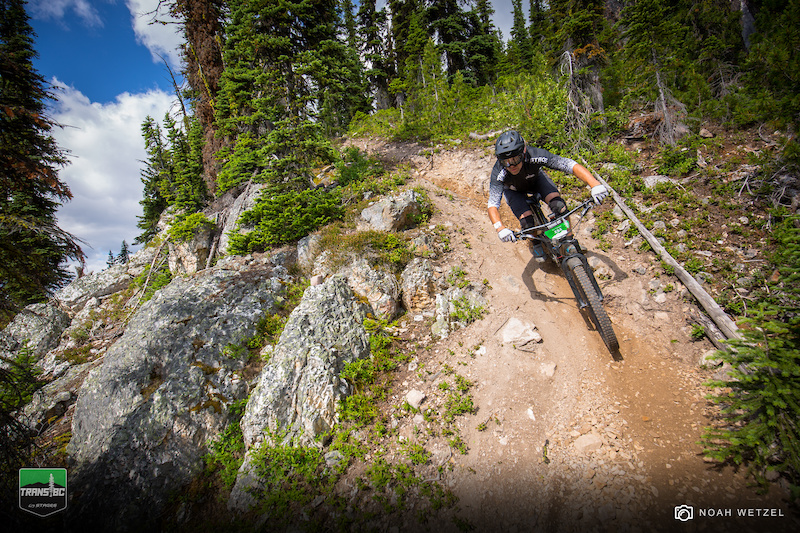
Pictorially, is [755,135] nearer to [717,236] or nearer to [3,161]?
[717,236]

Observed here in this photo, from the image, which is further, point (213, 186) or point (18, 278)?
point (213, 186)

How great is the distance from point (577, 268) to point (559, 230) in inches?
32.8

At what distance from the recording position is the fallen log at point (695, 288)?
435 cm

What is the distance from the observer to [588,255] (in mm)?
7000

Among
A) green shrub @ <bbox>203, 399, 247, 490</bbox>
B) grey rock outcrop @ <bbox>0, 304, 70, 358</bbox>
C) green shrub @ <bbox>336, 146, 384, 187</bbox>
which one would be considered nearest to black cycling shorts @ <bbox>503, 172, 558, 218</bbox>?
green shrub @ <bbox>336, 146, 384, 187</bbox>

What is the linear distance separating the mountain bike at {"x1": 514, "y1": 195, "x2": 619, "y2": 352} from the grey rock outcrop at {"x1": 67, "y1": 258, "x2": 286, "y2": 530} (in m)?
7.47

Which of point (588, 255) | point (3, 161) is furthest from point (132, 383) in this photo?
point (588, 255)

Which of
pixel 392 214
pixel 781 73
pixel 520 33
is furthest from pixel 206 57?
pixel 520 33

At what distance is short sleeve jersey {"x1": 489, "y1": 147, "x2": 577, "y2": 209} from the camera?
5.75 m

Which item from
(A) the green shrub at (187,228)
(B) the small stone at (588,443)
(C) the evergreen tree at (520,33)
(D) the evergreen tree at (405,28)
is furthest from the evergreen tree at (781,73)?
(C) the evergreen tree at (520,33)

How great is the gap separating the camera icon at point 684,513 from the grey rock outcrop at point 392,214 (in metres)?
7.69

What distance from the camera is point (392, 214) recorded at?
901 cm

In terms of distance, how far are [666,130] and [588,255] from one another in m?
5.87

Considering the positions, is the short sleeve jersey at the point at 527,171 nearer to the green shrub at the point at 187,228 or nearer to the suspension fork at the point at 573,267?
the suspension fork at the point at 573,267
